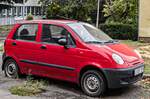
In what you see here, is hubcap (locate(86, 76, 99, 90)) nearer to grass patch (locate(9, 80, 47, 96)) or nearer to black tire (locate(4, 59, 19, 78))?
grass patch (locate(9, 80, 47, 96))

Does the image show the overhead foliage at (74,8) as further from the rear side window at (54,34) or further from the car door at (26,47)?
the rear side window at (54,34)

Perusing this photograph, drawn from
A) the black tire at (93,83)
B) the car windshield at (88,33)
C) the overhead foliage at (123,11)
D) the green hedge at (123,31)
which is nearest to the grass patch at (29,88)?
the black tire at (93,83)

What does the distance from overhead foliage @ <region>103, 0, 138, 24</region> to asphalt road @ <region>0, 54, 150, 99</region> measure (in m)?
21.9

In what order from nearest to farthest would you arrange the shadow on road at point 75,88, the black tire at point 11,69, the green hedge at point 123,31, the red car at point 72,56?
the red car at point 72,56
the shadow on road at point 75,88
the black tire at point 11,69
the green hedge at point 123,31

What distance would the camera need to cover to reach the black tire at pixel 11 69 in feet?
33.1

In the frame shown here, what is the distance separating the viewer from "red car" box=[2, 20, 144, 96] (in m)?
8.27

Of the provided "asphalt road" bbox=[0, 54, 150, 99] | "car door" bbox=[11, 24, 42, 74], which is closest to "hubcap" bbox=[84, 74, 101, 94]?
"asphalt road" bbox=[0, 54, 150, 99]

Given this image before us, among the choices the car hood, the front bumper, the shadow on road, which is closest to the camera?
the front bumper

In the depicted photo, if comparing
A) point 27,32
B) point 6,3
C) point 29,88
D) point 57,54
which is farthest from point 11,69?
point 6,3

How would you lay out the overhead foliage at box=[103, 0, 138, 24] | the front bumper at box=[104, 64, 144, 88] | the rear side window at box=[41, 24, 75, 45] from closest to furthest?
the front bumper at box=[104, 64, 144, 88]
the rear side window at box=[41, 24, 75, 45]
the overhead foliage at box=[103, 0, 138, 24]

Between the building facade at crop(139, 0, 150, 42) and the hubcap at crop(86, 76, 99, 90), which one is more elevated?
the building facade at crop(139, 0, 150, 42)

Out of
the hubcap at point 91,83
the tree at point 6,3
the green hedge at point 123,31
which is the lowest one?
the hubcap at point 91,83

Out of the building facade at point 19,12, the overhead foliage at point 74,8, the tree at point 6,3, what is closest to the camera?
the tree at point 6,3

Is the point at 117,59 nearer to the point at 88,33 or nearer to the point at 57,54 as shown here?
the point at 88,33
